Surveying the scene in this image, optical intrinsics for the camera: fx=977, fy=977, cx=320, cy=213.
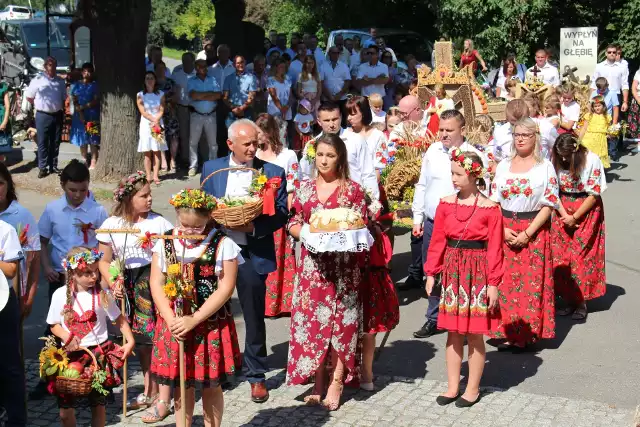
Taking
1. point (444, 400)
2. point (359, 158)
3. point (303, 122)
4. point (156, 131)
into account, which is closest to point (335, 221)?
point (444, 400)

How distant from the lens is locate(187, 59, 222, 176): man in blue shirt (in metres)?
16.0

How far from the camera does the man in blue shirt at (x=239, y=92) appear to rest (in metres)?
16.3

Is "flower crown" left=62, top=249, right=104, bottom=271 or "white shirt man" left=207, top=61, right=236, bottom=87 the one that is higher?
"white shirt man" left=207, top=61, right=236, bottom=87

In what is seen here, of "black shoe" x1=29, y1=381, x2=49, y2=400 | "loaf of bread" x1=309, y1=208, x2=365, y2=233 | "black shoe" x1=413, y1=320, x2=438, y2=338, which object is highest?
"loaf of bread" x1=309, y1=208, x2=365, y2=233

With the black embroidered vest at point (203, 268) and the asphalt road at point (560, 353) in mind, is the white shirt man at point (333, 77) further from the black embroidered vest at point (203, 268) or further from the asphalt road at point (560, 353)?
the black embroidered vest at point (203, 268)

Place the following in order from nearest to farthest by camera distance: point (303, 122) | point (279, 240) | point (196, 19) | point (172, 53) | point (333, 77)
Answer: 1. point (279, 240)
2. point (303, 122)
3. point (333, 77)
4. point (196, 19)
5. point (172, 53)

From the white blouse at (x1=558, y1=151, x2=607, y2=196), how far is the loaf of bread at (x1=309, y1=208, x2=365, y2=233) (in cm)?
307

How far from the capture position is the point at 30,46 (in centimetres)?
2391

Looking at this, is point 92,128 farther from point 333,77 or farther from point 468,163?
point 468,163

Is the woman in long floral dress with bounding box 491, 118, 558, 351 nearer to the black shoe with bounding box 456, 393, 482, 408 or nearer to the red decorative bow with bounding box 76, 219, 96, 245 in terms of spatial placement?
the black shoe with bounding box 456, 393, 482, 408

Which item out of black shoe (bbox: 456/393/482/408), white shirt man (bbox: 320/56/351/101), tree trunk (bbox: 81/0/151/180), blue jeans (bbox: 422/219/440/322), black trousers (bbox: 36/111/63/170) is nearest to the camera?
black shoe (bbox: 456/393/482/408)

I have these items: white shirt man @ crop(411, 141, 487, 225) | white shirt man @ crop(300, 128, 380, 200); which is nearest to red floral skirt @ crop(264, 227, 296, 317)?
white shirt man @ crop(300, 128, 380, 200)

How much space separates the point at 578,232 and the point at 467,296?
100 inches

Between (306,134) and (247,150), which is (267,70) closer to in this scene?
(306,134)
